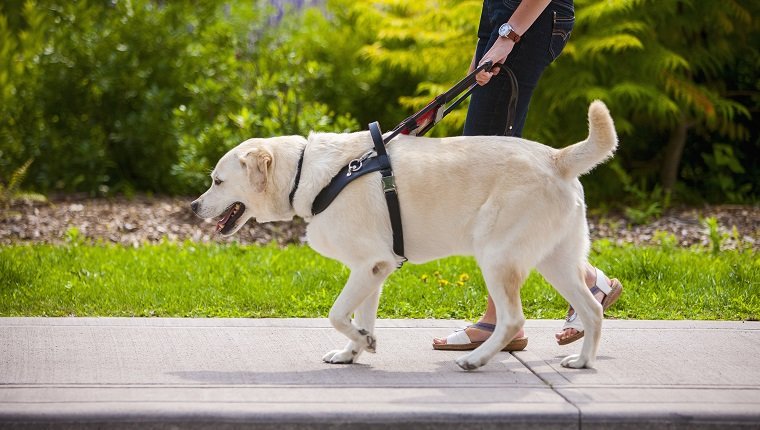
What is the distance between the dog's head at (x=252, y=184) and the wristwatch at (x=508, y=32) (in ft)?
3.83

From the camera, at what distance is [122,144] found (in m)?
9.79

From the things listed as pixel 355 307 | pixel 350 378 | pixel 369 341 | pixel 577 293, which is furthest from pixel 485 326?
pixel 350 378

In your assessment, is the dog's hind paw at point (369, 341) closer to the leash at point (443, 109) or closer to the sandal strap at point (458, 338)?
the sandal strap at point (458, 338)

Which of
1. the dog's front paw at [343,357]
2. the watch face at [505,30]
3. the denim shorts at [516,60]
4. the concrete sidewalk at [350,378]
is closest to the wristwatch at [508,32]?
the watch face at [505,30]

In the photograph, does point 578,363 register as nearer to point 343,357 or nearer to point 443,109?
point 343,357

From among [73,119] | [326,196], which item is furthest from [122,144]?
[326,196]

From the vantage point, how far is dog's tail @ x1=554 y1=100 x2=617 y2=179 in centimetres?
452

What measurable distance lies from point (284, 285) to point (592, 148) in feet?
8.22

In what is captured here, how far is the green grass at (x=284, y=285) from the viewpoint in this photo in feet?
19.4

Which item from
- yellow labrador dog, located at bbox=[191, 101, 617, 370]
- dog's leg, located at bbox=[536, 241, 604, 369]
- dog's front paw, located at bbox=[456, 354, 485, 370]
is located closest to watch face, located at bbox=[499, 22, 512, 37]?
yellow labrador dog, located at bbox=[191, 101, 617, 370]

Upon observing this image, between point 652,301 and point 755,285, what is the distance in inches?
29.0

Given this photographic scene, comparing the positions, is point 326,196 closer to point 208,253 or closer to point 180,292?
point 180,292

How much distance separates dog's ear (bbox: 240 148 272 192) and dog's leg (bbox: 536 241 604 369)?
1.39 meters

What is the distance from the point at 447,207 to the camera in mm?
4652
